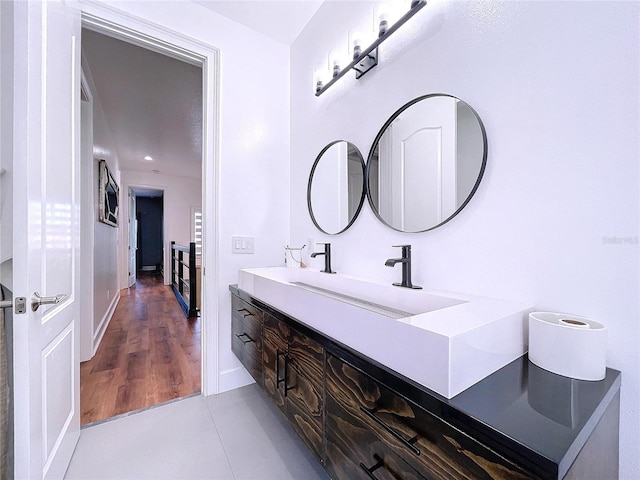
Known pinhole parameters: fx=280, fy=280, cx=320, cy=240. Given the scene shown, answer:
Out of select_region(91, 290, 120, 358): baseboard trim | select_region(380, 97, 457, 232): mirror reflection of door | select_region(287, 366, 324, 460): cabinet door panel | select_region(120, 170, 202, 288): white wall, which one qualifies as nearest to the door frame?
select_region(287, 366, 324, 460): cabinet door panel

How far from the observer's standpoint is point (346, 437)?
0.88 m

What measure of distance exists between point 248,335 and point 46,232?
104 centimetres

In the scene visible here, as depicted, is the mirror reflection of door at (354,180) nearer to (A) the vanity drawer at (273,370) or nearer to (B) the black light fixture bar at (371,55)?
(B) the black light fixture bar at (371,55)

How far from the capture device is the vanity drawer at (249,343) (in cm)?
153

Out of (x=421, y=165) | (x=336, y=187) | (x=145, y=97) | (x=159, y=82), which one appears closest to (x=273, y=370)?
(x=336, y=187)

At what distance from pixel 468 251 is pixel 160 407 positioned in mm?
1997

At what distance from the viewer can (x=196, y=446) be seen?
4.71ft

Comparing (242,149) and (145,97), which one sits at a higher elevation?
(145,97)

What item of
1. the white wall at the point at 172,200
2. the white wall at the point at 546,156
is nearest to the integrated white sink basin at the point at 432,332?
the white wall at the point at 546,156

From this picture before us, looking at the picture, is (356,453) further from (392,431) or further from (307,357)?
(307,357)

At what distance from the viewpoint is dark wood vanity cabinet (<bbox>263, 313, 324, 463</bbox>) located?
1.03m

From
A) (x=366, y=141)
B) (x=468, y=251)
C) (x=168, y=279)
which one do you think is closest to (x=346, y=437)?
(x=468, y=251)

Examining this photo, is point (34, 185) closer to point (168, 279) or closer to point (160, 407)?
point (160, 407)

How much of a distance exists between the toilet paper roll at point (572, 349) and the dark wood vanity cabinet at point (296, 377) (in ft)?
2.08
